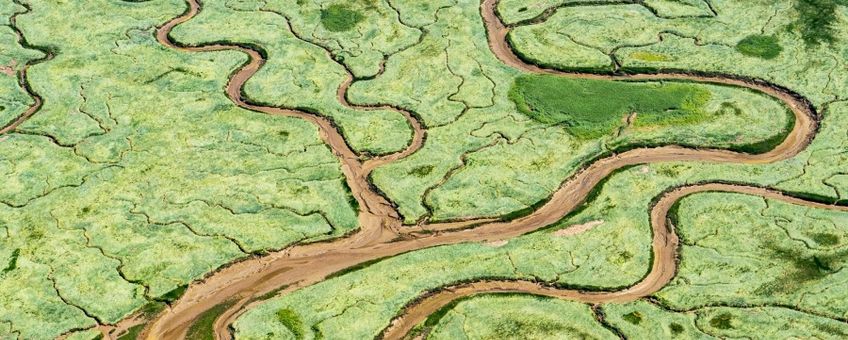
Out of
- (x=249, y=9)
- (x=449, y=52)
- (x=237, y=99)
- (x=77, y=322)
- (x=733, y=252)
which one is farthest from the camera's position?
(x=249, y=9)

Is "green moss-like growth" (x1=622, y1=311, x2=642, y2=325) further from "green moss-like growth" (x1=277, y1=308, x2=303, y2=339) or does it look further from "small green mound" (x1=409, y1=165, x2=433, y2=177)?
"green moss-like growth" (x1=277, y1=308, x2=303, y2=339)

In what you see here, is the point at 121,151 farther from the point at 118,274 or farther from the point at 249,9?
the point at 249,9

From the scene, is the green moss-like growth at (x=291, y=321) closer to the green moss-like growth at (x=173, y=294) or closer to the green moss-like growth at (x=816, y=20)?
the green moss-like growth at (x=173, y=294)

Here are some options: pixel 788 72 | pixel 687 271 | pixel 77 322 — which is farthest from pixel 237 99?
pixel 788 72

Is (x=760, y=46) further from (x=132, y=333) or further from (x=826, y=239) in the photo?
(x=132, y=333)

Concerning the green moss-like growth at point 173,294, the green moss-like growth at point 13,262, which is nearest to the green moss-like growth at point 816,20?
the green moss-like growth at point 173,294

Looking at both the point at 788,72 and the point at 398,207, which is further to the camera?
the point at 788,72

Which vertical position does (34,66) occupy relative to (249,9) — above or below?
below
